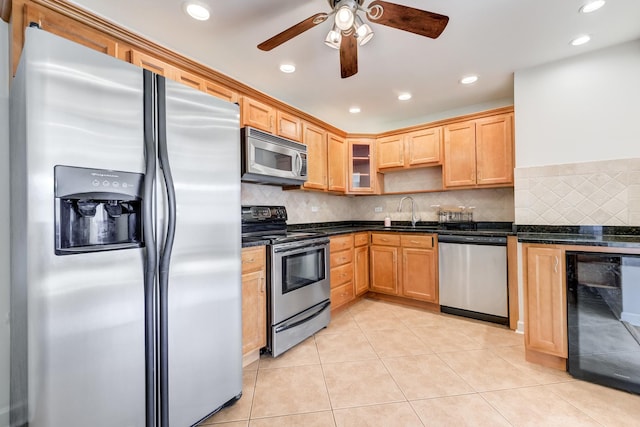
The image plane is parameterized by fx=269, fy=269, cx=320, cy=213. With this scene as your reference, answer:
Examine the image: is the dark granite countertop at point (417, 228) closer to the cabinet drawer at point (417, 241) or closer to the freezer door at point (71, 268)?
the cabinet drawer at point (417, 241)

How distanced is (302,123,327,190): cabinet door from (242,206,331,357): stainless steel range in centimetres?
65

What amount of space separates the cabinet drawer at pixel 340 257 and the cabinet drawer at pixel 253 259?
100 cm

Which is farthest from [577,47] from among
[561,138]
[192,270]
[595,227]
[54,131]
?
[54,131]

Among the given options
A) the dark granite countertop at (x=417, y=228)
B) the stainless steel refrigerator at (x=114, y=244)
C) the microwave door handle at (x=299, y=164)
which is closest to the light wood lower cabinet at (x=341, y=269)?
the dark granite countertop at (x=417, y=228)

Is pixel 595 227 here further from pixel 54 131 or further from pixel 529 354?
pixel 54 131

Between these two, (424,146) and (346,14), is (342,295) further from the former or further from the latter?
(346,14)

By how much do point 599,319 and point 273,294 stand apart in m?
2.29

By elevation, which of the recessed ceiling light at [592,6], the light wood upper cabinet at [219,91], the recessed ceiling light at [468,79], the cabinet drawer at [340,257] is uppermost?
the recessed ceiling light at [468,79]

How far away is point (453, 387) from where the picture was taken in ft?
5.94

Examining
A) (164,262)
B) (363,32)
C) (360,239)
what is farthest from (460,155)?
(164,262)

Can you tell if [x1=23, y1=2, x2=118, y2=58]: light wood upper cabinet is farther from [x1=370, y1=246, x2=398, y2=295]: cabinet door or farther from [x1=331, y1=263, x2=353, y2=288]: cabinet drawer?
[x1=370, y1=246, x2=398, y2=295]: cabinet door

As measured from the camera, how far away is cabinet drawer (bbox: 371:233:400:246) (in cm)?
343

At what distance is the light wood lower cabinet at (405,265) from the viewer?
318 centimetres

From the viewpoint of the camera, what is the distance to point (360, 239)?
3506 mm
